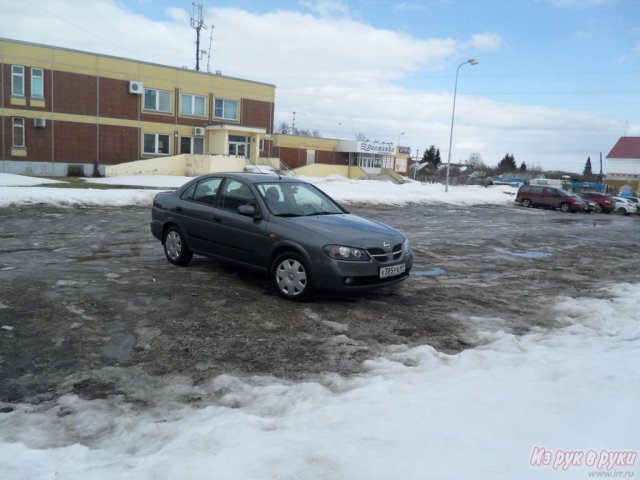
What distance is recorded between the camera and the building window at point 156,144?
38375 mm

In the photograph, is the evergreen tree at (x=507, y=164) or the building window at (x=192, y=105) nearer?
the building window at (x=192, y=105)

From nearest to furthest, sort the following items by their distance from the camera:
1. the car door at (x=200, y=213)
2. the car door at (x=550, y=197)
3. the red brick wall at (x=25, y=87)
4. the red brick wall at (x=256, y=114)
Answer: the car door at (x=200, y=213) → the red brick wall at (x=25, y=87) → the car door at (x=550, y=197) → the red brick wall at (x=256, y=114)

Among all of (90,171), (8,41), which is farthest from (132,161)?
(8,41)

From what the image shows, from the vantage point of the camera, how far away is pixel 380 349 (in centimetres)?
509

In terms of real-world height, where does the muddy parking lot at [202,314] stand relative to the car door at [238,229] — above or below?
below

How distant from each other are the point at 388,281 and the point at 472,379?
102 inches

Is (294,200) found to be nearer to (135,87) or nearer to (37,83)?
(37,83)

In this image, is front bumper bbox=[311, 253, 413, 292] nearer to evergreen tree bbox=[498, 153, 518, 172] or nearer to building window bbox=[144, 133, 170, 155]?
building window bbox=[144, 133, 170, 155]

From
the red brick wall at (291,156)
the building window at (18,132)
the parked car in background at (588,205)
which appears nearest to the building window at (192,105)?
the building window at (18,132)

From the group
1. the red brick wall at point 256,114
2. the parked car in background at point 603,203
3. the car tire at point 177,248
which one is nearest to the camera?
the car tire at point 177,248

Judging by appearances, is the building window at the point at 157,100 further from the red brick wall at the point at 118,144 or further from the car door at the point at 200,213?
the car door at the point at 200,213

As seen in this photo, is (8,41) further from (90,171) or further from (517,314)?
(517,314)

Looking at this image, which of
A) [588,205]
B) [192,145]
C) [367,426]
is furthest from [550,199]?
[367,426]

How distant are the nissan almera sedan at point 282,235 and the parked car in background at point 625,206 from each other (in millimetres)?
34897
